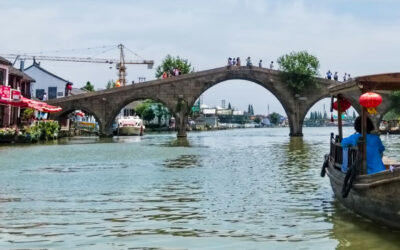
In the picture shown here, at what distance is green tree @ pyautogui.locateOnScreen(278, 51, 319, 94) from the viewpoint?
155 ft

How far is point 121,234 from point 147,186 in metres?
4.79

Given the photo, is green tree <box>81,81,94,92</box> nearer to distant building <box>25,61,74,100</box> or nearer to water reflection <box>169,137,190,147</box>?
distant building <box>25,61,74,100</box>

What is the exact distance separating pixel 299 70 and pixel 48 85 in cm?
2756

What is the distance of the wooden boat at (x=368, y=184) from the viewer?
6277mm

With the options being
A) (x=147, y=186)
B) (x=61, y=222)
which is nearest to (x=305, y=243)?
(x=61, y=222)

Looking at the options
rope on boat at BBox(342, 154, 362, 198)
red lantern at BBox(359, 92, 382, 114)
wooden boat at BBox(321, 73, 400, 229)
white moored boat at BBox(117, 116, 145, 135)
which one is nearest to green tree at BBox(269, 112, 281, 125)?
white moored boat at BBox(117, 116, 145, 135)

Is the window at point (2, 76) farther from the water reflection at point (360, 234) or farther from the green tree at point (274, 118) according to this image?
the green tree at point (274, 118)

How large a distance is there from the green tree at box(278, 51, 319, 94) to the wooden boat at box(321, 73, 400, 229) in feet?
129

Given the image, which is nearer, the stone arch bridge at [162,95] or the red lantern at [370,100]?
the red lantern at [370,100]

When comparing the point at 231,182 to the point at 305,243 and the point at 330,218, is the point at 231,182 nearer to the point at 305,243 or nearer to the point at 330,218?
the point at 330,218

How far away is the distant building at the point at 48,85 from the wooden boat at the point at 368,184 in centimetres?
4880

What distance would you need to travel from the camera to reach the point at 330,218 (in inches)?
299

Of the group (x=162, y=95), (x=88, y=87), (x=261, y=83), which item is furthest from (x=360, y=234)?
(x=88, y=87)

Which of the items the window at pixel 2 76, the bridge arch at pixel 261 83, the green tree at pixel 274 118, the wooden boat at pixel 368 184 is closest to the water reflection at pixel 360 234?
the wooden boat at pixel 368 184
